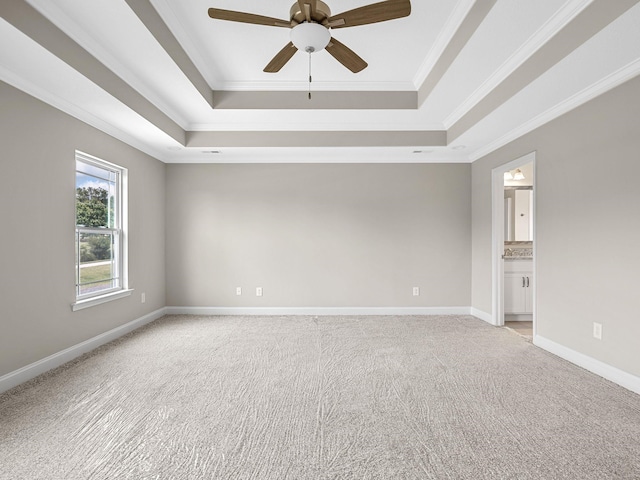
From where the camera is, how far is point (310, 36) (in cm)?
210

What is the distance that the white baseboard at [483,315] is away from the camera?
14.6 ft

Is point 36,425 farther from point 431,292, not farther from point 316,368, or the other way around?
point 431,292

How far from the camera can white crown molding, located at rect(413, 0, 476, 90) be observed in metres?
2.49

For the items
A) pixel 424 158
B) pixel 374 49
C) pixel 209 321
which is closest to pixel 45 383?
pixel 209 321

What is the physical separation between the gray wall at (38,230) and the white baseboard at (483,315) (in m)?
4.61

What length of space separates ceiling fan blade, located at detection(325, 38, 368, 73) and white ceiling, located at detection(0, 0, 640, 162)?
0.42 meters

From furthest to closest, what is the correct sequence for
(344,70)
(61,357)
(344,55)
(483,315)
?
(483,315), (344,70), (61,357), (344,55)

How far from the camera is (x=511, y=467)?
5.49ft

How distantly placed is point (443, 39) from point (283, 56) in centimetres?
143

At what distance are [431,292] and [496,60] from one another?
3.17 m

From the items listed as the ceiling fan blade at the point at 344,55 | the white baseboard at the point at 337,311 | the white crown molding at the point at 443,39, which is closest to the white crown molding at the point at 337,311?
the white baseboard at the point at 337,311

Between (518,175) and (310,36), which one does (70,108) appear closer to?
(310,36)

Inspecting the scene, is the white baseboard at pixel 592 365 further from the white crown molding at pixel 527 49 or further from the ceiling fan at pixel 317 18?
the ceiling fan at pixel 317 18

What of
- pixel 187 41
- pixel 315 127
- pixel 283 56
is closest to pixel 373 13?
pixel 283 56
